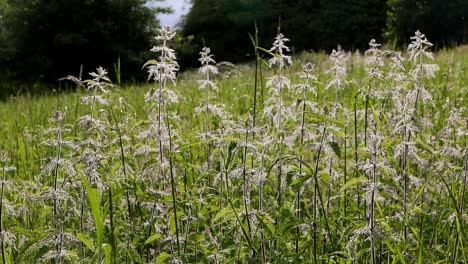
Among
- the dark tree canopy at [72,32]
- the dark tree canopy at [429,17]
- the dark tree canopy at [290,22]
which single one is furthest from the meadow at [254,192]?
the dark tree canopy at [290,22]

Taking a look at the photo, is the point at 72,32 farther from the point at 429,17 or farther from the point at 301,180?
the point at 301,180

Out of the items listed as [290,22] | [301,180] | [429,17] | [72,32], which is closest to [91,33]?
[72,32]

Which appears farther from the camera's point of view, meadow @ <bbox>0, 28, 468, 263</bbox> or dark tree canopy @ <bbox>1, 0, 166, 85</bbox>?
dark tree canopy @ <bbox>1, 0, 166, 85</bbox>

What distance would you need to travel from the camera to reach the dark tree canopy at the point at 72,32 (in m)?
35.5

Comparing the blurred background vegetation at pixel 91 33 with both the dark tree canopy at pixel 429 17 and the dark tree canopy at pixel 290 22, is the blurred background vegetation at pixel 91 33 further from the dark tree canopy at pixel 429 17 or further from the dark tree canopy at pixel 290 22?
the dark tree canopy at pixel 290 22

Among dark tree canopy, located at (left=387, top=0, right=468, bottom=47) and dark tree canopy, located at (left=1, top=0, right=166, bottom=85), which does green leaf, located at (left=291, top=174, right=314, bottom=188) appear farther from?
dark tree canopy, located at (left=387, top=0, right=468, bottom=47)

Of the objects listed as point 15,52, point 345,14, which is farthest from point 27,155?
point 345,14

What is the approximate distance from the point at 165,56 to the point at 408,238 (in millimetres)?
1457

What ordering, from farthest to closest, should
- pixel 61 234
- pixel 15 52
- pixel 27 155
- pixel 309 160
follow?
1. pixel 15 52
2. pixel 27 155
3. pixel 309 160
4. pixel 61 234

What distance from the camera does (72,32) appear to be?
115 feet

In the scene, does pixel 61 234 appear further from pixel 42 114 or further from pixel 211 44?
pixel 211 44

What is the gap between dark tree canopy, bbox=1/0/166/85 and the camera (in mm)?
35531

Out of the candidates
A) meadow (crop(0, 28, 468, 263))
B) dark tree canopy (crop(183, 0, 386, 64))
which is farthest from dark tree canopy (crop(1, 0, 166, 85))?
meadow (crop(0, 28, 468, 263))

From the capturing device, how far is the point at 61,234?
2145 millimetres
